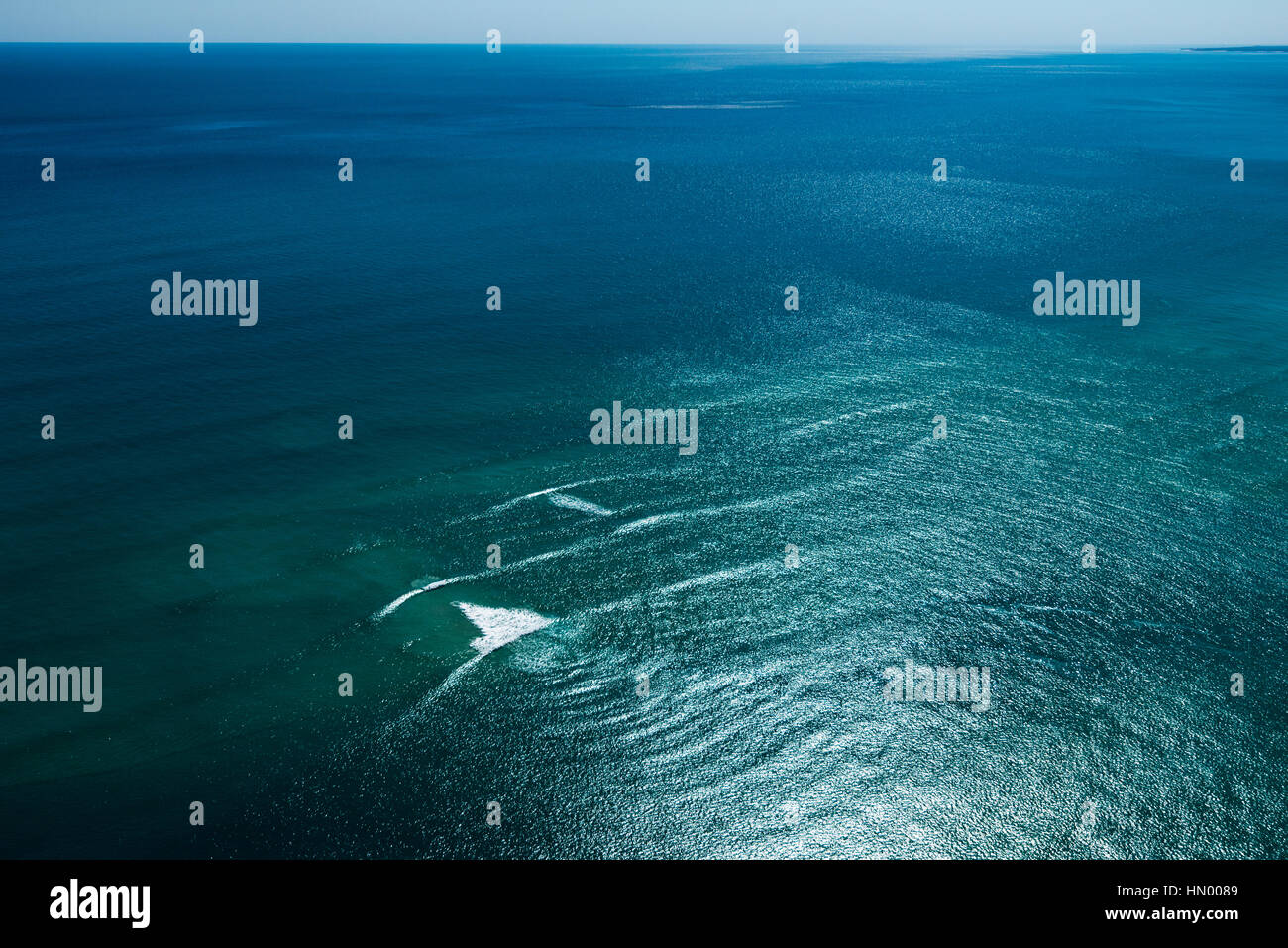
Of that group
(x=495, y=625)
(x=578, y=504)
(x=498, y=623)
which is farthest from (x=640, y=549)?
(x=495, y=625)

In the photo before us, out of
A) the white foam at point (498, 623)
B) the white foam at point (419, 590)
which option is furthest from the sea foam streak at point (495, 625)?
the white foam at point (419, 590)

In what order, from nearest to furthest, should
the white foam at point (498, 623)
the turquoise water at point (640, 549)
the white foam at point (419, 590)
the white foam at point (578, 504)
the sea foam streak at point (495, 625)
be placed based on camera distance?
the turquoise water at point (640, 549) < the sea foam streak at point (495, 625) < the white foam at point (498, 623) < the white foam at point (419, 590) < the white foam at point (578, 504)

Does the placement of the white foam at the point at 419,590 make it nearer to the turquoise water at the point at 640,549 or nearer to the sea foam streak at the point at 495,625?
the turquoise water at the point at 640,549

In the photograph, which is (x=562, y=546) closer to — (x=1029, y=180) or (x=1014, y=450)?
(x=1014, y=450)

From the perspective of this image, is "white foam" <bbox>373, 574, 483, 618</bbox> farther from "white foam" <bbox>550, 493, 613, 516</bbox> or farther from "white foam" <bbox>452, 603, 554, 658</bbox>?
"white foam" <bbox>550, 493, 613, 516</bbox>

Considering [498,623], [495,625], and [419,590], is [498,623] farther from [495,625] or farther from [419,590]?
[419,590]

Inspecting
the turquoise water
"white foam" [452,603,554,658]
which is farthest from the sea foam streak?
the turquoise water

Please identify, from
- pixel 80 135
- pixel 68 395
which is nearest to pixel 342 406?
pixel 68 395
